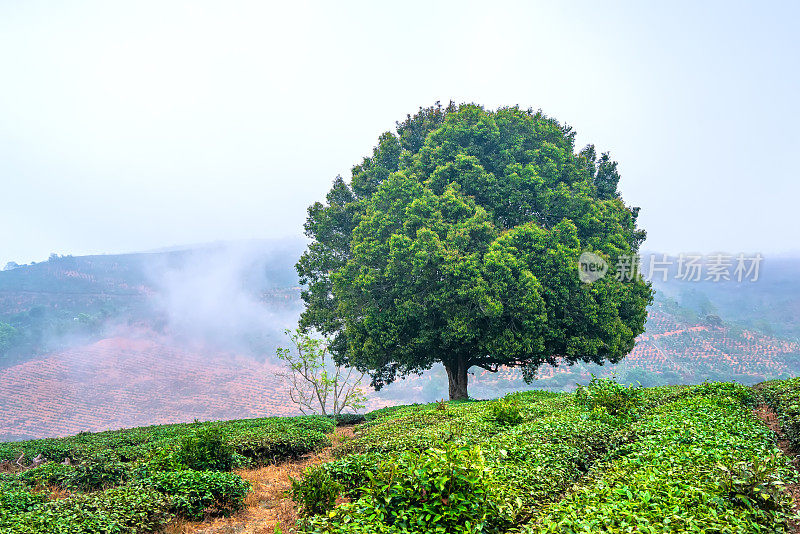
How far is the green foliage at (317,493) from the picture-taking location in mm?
4988

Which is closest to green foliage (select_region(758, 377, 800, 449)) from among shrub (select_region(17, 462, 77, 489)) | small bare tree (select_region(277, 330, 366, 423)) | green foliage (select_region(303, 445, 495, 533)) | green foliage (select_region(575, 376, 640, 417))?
green foliage (select_region(575, 376, 640, 417))

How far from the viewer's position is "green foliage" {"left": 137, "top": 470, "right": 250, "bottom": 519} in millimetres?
5668

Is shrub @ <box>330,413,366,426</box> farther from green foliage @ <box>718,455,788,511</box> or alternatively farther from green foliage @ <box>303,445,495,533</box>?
green foliage @ <box>718,455,788,511</box>

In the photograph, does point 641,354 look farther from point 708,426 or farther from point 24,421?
point 24,421

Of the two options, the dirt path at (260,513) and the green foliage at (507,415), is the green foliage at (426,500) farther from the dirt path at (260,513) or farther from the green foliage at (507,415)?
the green foliage at (507,415)

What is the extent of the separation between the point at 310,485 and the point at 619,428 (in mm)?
5216

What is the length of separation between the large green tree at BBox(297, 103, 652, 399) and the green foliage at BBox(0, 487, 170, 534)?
364 inches

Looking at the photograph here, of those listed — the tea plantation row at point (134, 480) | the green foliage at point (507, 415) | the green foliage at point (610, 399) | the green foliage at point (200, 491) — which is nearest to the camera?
the tea plantation row at point (134, 480)

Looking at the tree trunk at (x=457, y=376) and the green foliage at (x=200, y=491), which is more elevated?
the green foliage at (x=200, y=491)

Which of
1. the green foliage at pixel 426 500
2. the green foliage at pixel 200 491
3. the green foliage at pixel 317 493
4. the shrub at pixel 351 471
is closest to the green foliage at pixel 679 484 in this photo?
the green foliage at pixel 426 500

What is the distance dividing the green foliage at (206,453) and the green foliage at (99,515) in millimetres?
1670

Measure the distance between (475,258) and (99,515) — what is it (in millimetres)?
10826

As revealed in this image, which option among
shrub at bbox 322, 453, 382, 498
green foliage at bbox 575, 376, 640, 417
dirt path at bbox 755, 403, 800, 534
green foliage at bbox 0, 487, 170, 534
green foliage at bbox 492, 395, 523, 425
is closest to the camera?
dirt path at bbox 755, 403, 800, 534

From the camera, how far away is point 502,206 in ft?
50.6
